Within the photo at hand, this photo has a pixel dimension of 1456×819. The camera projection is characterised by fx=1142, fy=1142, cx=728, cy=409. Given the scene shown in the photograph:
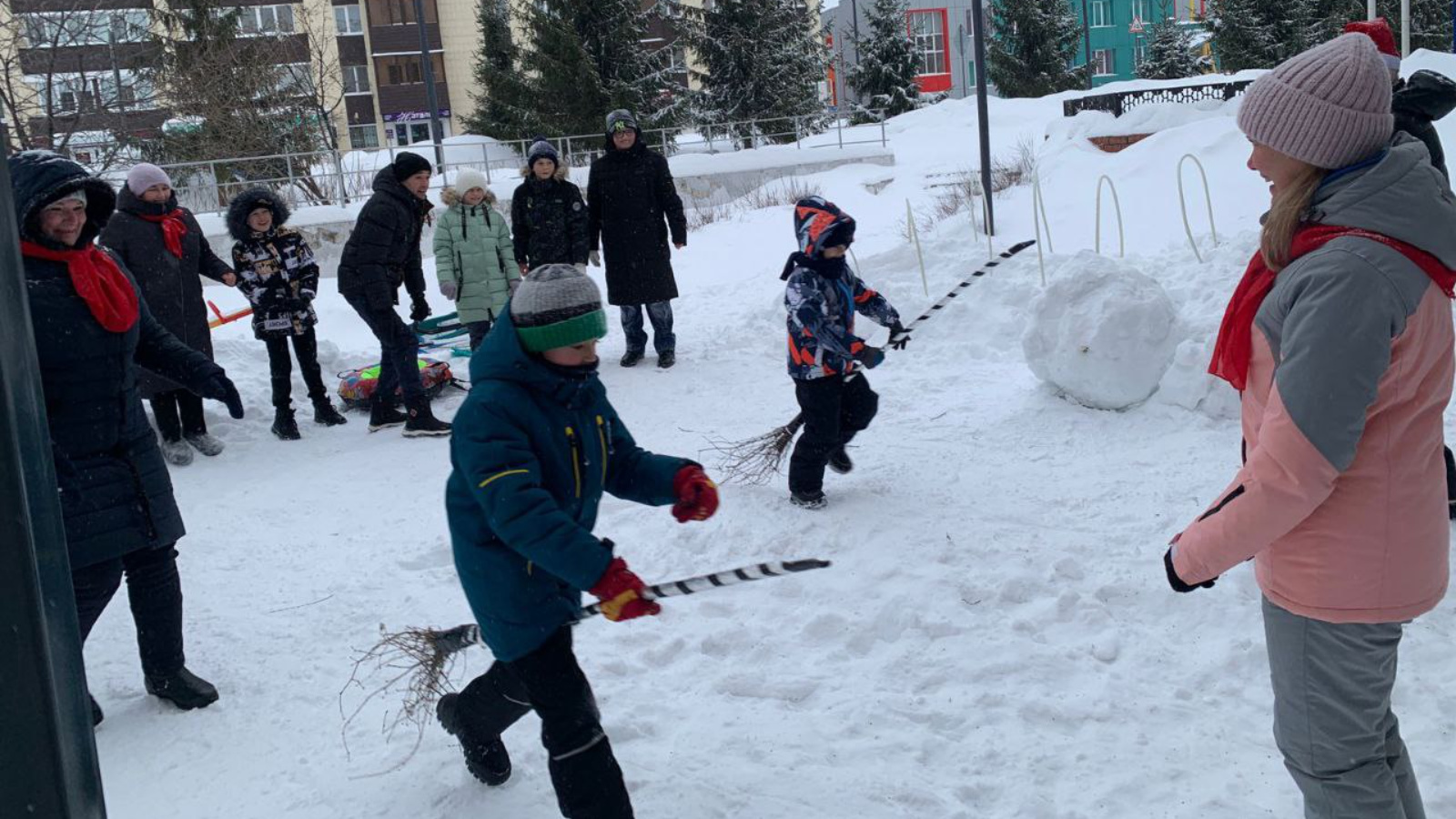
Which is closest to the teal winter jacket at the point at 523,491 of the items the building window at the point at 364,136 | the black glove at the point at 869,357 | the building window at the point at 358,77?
the black glove at the point at 869,357

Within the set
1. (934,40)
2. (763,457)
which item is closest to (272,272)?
(763,457)

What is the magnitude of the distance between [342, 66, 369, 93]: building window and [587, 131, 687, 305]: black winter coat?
143 feet

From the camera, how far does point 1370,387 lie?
1956mm

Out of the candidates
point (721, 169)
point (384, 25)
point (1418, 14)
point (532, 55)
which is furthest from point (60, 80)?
point (384, 25)

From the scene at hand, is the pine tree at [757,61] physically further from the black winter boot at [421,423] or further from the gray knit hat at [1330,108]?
the gray knit hat at [1330,108]

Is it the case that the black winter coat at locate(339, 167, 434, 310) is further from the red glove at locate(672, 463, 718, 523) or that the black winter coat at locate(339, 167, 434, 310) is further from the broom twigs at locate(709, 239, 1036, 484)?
the red glove at locate(672, 463, 718, 523)

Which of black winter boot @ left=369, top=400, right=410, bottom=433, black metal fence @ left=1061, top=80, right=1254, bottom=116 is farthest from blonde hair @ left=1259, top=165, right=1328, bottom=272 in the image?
black metal fence @ left=1061, top=80, right=1254, bottom=116

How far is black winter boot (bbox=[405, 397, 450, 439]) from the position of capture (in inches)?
289

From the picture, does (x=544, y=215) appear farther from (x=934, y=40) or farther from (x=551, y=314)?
(x=934, y=40)

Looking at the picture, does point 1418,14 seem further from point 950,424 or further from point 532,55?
point 950,424

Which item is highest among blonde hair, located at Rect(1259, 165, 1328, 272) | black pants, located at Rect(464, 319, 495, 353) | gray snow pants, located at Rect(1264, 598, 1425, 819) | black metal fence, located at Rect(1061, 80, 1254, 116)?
black metal fence, located at Rect(1061, 80, 1254, 116)

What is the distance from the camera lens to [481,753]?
10.3ft

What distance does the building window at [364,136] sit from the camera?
164 feet

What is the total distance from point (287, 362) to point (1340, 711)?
678 centimetres
